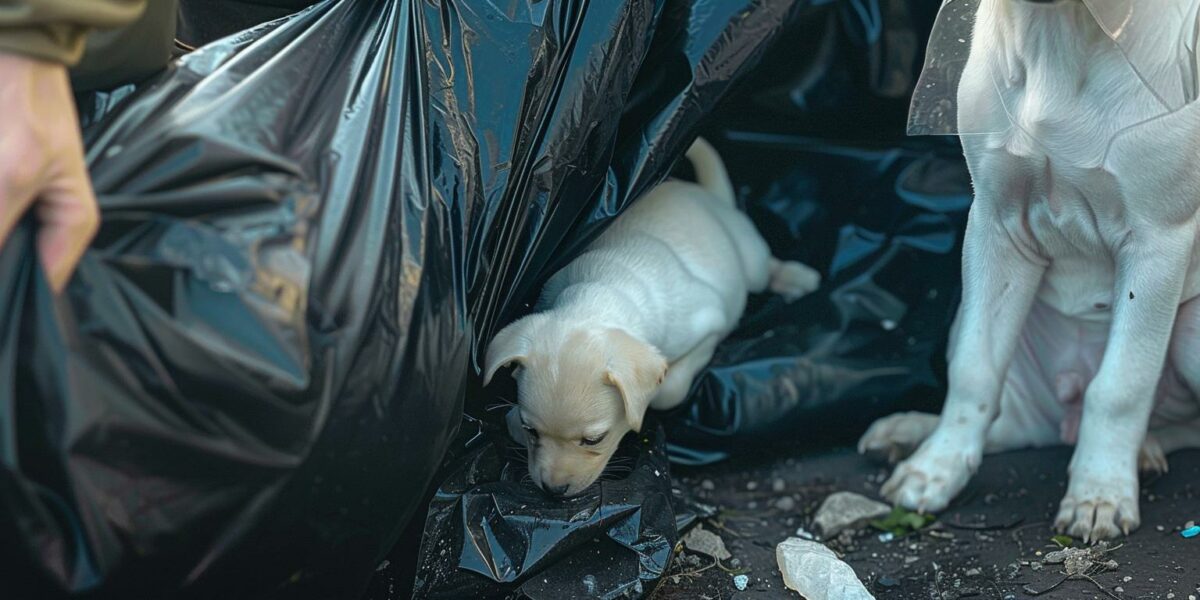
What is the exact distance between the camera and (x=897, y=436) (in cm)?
330

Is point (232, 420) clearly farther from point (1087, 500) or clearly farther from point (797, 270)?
point (797, 270)

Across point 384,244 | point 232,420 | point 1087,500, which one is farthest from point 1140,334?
point 232,420

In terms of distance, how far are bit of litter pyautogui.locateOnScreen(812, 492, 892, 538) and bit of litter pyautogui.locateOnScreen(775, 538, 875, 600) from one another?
0.14m

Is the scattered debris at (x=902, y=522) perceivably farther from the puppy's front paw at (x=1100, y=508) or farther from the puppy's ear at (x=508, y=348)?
the puppy's ear at (x=508, y=348)

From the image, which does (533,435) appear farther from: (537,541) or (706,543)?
(706,543)

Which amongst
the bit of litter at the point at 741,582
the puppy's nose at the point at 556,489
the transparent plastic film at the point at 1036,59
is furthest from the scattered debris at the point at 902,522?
the transparent plastic film at the point at 1036,59

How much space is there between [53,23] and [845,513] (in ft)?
6.93

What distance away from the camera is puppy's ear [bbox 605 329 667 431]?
2.79 metres

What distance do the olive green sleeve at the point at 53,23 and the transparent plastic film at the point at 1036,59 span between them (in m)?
1.68

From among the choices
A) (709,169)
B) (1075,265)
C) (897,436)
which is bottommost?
(897,436)

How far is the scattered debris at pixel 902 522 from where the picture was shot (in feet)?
9.75

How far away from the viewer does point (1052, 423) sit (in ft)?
10.8

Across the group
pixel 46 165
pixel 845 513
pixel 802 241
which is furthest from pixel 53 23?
pixel 802 241

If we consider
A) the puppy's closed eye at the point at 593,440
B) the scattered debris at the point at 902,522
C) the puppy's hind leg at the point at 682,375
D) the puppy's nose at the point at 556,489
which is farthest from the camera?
the puppy's hind leg at the point at 682,375
